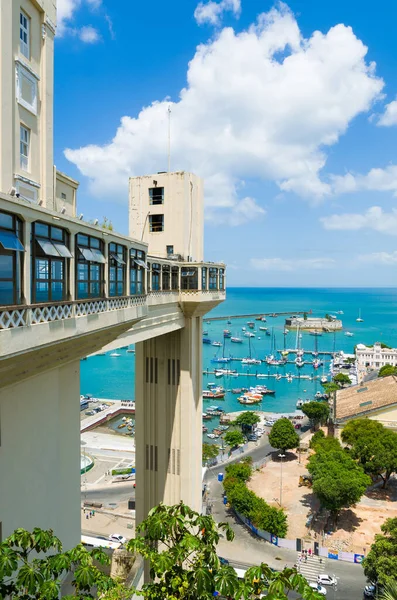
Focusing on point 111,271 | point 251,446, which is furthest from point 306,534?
point 111,271

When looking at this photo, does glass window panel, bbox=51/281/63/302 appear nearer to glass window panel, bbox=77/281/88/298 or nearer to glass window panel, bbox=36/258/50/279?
glass window panel, bbox=36/258/50/279

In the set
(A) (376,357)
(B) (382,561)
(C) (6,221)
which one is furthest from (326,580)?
(A) (376,357)

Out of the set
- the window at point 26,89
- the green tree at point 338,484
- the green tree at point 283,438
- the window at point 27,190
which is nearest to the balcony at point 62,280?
the window at point 27,190

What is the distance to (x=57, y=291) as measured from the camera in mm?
7641

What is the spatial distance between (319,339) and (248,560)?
136641 millimetres

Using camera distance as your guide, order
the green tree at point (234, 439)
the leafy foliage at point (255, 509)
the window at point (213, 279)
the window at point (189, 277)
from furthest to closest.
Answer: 1. the green tree at point (234, 439)
2. the leafy foliage at point (255, 509)
3. the window at point (213, 279)
4. the window at point (189, 277)

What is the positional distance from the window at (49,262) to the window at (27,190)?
2959mm

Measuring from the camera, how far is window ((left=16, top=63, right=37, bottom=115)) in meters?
9.79

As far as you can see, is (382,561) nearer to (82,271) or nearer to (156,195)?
(82,271)

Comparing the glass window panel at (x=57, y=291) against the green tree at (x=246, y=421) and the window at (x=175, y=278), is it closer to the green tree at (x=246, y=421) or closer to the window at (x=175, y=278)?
the window at (x=175, y=278)

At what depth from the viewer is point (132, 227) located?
75.4 ft

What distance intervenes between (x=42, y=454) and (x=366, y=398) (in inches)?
1974

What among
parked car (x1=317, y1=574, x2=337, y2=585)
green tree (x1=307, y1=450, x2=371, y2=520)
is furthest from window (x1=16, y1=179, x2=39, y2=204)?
green tree (x1=307, y1=450, x2=371, y2=520)

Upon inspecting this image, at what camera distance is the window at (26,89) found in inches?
385
